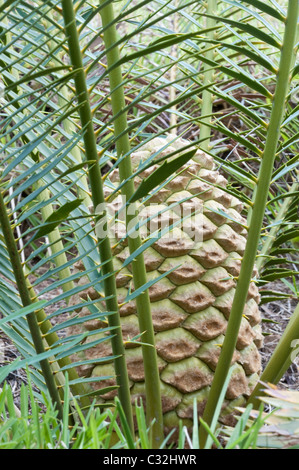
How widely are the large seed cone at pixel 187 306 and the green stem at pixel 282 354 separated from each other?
45 mm

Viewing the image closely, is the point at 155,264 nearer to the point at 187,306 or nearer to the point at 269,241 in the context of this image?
the point at 187,306

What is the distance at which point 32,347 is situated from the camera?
681 mm

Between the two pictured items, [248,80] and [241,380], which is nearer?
[248,80]

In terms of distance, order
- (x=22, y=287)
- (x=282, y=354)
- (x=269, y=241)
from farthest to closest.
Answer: (x=269, y=241)
(x=282, y=354)
(x=22, y=287)

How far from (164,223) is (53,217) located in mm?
267

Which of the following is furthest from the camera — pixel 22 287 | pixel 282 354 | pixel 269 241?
pixel 269 241

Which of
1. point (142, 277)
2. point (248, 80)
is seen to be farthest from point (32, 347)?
point (248, 80)

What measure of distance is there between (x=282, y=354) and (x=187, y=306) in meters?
0.14

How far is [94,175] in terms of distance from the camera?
61cm

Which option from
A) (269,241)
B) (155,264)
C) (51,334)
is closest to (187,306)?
(155,264)

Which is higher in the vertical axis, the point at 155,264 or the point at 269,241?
the point at 269,241
